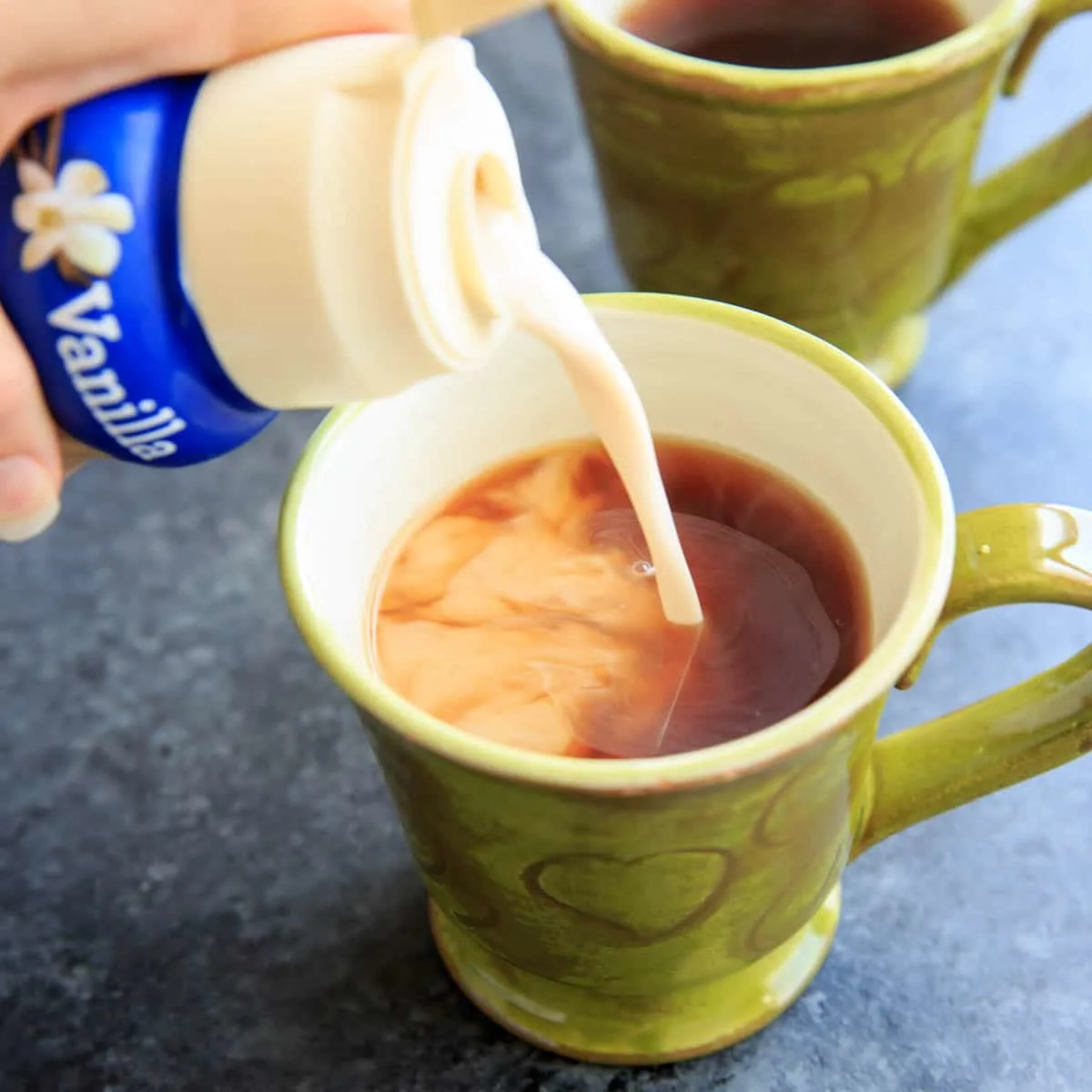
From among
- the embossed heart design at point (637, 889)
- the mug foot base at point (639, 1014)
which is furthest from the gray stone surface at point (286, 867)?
the embossed heart design at point (637, 889)

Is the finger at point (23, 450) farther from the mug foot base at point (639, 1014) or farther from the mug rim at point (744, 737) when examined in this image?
the mug foot base at point (639, 1014)

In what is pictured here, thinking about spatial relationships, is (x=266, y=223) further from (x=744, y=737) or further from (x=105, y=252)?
(x=744, y=737)

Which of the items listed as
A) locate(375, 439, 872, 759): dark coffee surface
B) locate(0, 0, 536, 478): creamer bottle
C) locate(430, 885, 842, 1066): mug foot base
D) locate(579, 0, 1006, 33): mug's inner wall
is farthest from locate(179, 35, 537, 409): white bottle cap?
locate(579, 0, 1006, 33): mug's inner wall

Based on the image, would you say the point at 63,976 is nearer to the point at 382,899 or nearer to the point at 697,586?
the point at 382,899

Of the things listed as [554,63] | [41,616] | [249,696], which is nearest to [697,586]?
[249,696]

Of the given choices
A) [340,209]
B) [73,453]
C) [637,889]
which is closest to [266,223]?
[340,209]
